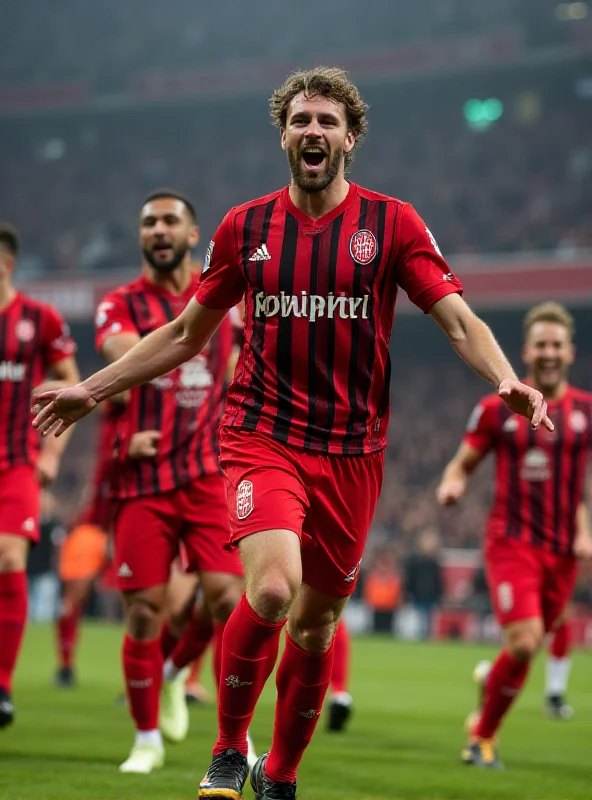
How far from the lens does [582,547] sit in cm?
691

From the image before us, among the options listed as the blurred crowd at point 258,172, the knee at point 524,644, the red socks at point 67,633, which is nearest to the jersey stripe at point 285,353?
the knee at point 524,644

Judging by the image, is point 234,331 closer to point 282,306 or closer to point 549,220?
point 282,306

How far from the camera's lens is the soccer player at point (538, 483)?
6.65 m

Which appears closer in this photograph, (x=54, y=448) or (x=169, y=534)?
(x=169, y=534)

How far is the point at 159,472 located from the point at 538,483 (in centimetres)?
230

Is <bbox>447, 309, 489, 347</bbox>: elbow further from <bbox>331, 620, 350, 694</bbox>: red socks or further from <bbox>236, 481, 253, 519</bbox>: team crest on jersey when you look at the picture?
<bbox>331, 620, 350, 694</bbox>: red socks

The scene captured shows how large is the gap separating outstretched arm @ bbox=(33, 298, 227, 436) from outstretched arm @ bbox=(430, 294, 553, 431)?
31.1 inches

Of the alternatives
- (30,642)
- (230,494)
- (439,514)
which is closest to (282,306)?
(230,494)

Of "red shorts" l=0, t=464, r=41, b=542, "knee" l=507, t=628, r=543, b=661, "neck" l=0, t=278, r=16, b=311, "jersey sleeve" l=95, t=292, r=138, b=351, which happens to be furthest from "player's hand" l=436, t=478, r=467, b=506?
"neck" l=0, t=278, r=16, b=311

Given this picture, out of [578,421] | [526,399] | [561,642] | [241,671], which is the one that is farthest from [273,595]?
[561,642]

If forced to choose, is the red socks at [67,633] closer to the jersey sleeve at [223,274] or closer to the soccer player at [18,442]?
the soccer player at [18,442]

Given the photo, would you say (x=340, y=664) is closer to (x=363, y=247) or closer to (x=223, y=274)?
(x=223, y=274)

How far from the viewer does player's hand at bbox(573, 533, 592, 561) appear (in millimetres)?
6898

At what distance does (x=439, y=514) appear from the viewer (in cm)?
2555
